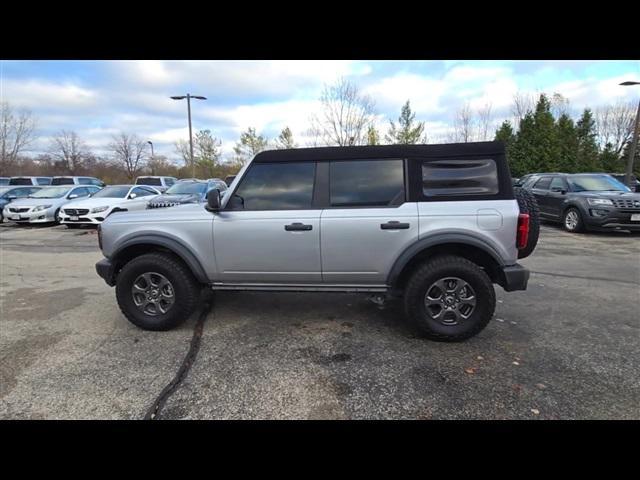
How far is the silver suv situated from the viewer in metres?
3.16

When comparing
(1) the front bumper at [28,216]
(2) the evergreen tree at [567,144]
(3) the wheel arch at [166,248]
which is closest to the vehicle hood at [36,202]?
(1) the front bumper at [28,216]

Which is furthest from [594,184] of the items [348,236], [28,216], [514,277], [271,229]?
[28,216]

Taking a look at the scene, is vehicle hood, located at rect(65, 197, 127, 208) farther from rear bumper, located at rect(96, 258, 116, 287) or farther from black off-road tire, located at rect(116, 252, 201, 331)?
black off-road tire, located at rect(116, 252, 201, 331)

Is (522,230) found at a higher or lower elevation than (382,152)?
lower

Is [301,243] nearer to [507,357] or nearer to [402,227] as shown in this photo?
[402,227]

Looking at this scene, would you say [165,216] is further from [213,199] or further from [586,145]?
[586,145]

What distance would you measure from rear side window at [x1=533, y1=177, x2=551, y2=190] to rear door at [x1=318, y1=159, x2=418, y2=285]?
33.1 ft

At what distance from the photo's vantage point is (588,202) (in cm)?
911

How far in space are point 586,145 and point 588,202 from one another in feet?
Answer: 83.8

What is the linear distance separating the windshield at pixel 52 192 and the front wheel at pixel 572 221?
17.6 m

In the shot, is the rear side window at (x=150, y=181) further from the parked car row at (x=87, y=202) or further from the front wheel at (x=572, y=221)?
the front wheel at (x=572, y=221)

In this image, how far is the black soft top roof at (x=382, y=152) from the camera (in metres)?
3.24

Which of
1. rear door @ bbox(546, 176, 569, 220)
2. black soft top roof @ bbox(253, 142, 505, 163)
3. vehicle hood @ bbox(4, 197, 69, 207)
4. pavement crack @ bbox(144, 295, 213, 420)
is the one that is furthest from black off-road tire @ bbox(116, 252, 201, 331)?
vehicle hood @ bbox(4, 197, 69, 207)
